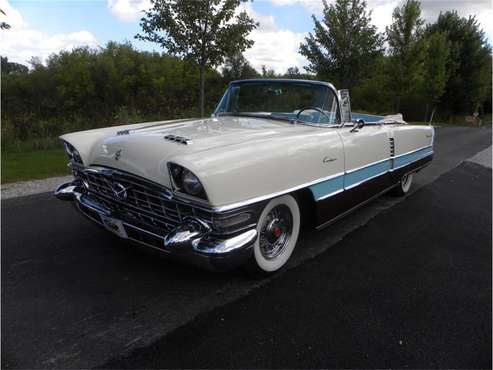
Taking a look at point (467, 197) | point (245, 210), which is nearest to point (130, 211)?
point (245, 210)

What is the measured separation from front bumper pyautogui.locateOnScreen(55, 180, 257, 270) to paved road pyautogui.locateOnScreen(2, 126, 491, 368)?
1.08ft

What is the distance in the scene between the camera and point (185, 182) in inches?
87.0

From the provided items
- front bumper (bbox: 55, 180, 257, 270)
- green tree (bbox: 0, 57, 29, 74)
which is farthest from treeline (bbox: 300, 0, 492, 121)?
green tree (bbox: 0, 57, 29, 74)

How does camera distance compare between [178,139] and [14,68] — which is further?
[14,68]

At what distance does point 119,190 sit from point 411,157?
3711 mm

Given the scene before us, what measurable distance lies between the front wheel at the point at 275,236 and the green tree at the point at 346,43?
11129mm

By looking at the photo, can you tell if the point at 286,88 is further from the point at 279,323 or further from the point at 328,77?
the point at 328,77

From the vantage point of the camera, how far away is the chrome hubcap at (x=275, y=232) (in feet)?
8.97

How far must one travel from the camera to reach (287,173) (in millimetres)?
2611

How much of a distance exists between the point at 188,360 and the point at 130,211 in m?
1.06

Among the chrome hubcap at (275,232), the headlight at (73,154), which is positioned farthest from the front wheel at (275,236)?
the headlight at (73,154)

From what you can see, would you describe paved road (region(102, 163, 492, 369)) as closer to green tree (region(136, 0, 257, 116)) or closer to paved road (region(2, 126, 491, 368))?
paved road (region(2, 126, 491, 368))

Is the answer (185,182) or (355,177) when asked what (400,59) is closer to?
(355,177)

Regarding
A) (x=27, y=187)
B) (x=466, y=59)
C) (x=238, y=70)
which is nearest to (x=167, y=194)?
(x=27, y=187)
